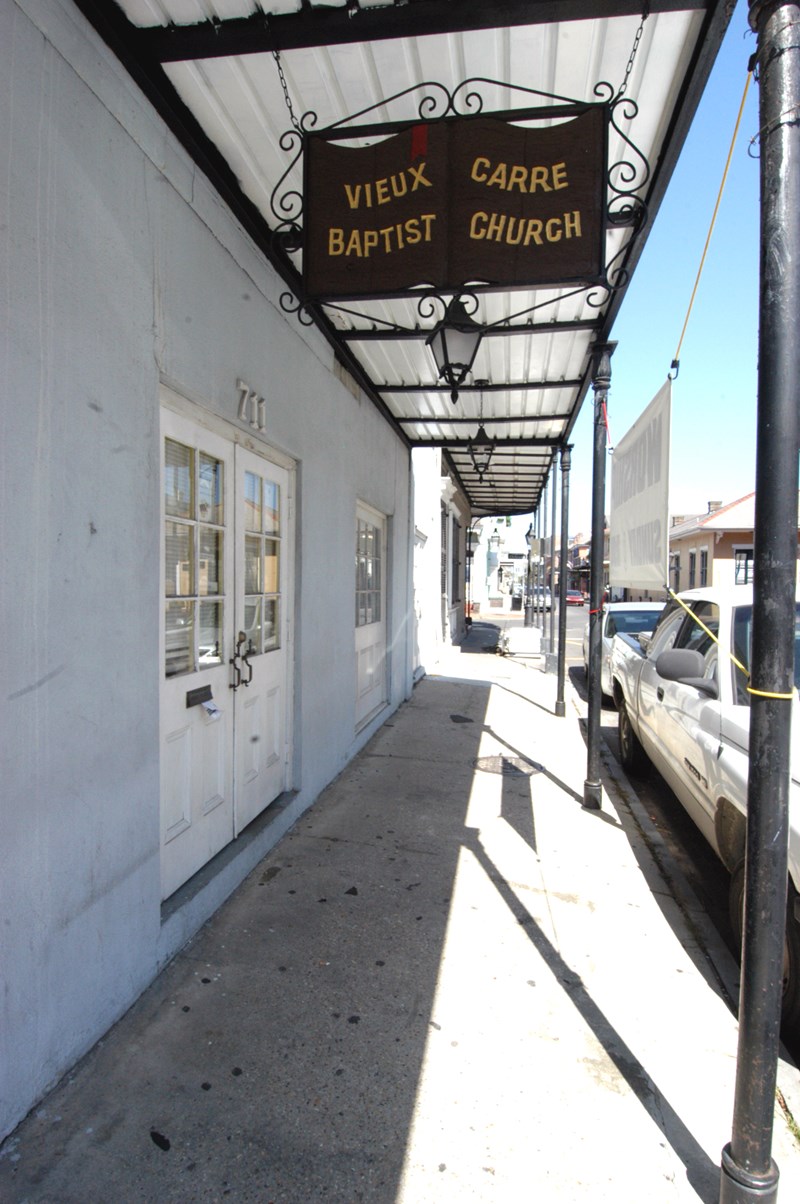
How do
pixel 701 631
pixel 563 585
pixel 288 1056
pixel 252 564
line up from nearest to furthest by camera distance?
pixel 288 1056 → pixel 252 564 → pixel 701 631 → pixel 563 585

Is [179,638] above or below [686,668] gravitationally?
above

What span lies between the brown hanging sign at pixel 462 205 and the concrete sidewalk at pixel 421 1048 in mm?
2918

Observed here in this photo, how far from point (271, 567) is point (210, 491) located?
0.93 metres

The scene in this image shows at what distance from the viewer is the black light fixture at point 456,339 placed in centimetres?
358

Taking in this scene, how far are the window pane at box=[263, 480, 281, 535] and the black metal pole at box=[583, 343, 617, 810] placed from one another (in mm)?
2347

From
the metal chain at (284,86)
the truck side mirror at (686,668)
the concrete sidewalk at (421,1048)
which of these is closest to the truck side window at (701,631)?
the truck side mirror at (686,668)

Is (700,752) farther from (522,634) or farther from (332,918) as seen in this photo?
(522,634)

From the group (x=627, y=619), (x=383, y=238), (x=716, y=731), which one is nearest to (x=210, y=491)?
(x=383, y=238)

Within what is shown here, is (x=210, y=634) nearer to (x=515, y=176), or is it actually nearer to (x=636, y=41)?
(x=515, y=176)

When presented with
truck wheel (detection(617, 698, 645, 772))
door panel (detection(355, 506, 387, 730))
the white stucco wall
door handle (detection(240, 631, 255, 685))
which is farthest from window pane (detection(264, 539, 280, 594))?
truck wheel (detection(617, 698, 645, 772))

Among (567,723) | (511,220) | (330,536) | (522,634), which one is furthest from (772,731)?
(522,634)

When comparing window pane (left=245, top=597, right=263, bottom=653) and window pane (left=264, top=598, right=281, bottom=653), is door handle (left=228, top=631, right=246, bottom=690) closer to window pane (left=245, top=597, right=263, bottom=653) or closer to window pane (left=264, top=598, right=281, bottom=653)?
window pane (left=245, top=597, right=263, bottom=653)

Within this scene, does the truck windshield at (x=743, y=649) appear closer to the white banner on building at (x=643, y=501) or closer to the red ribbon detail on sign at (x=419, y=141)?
the white banner on building at (x=643, y=501)

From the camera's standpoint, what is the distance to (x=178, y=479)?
3.13 meters
